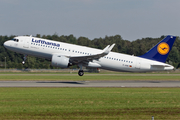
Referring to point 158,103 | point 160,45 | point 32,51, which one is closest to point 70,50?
point 32,51

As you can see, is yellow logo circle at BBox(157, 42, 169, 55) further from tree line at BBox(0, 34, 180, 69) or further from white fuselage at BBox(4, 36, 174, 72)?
tree line at BBox(0, 34, 180, 69)

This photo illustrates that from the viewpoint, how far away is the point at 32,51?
132 ft

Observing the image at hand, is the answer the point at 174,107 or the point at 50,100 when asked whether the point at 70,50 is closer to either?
the point at 50,100

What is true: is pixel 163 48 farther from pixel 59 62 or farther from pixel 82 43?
pixel 82 43

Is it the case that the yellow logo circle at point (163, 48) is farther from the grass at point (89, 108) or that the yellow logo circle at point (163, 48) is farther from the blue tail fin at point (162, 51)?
the grass at point (89, 108)

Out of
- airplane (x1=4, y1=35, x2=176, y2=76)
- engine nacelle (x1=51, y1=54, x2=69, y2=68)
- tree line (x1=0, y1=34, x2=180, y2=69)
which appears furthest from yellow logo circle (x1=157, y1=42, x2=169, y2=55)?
tree line (x1=0, y1=34, x2=180, y2=69)

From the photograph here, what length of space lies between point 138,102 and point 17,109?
9.28 meters

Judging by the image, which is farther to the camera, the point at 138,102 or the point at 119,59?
the point at 119,59

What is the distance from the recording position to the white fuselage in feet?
131

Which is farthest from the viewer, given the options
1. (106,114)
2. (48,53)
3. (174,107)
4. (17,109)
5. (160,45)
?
(160,45)

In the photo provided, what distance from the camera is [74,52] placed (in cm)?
4075

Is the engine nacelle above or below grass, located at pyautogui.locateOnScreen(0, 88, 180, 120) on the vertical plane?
above

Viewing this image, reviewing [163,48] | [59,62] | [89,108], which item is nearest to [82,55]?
[59,62]

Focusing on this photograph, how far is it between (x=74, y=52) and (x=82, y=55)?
1.36 m
